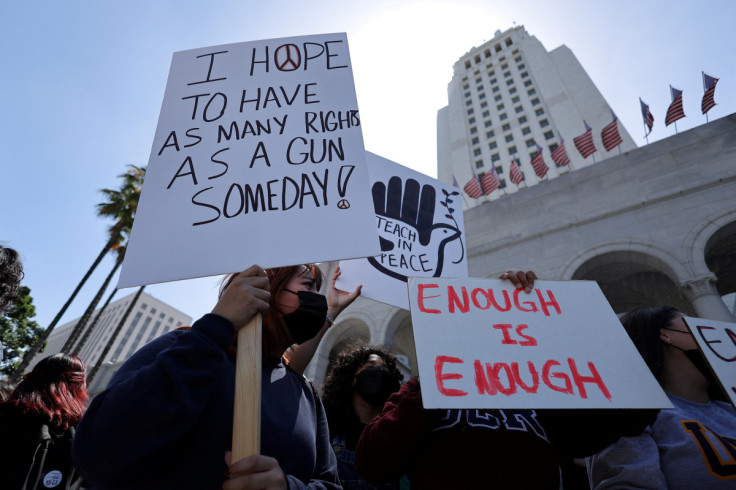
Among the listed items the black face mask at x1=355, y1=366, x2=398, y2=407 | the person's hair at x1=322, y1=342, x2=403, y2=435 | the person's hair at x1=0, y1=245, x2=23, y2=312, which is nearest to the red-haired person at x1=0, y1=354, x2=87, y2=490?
the person's hair at x1=0, y1=245, x2=23, y2=312

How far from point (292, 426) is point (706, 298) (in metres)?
9.41

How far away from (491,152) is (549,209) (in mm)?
29802

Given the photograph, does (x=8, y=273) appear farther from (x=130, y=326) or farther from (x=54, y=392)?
(x=130, y=326)

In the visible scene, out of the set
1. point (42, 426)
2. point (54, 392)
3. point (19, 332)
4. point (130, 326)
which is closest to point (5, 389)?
point (54, 392)

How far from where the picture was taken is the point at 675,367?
2.02m

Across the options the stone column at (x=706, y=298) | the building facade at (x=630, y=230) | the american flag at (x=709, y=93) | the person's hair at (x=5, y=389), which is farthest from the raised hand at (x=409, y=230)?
Answer: the american flag at (x=709, y=93)

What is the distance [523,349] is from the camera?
4.89 ft

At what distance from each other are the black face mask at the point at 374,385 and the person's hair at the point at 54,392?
2.00m

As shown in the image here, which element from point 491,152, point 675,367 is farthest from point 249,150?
point 491,152

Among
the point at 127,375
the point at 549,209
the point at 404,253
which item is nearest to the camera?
the point at 127,375

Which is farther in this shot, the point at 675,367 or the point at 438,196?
the point at 438,196

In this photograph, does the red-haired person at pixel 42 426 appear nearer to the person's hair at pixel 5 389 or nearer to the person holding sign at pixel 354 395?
the person's hair at pixel 5 389

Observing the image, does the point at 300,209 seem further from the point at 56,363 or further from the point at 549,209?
the point at 549,209

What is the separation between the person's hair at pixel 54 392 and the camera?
225 centimetres
